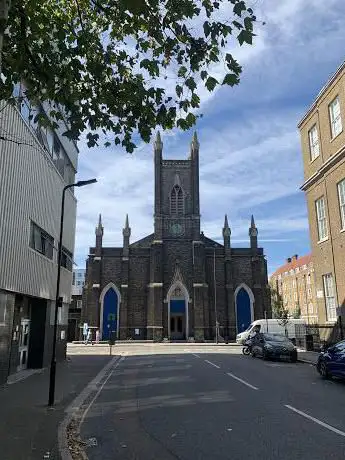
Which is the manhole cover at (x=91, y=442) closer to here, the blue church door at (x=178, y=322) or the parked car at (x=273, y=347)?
the parked car at (x=273, y=347)

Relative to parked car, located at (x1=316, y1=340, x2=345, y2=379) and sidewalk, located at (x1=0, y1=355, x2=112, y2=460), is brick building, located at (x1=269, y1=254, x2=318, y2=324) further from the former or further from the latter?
sidewalk, located at (x1=0, y1=355, x2=112, y2=460)

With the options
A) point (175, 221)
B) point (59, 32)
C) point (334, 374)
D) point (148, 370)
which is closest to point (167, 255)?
point (175, 221)

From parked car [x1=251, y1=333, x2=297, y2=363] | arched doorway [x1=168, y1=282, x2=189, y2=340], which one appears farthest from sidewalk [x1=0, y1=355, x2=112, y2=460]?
arched doorway [x1=168, y1=282, x2=189, y2=340]

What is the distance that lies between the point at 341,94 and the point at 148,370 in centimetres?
1624

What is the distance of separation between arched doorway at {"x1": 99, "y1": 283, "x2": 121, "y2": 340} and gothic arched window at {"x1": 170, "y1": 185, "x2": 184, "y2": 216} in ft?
37.3

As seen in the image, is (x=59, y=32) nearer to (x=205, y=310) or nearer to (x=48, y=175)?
(x=48, y=175)

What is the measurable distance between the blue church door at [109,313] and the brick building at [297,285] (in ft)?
135

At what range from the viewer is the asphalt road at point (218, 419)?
23.3ft

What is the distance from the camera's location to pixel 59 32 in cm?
762

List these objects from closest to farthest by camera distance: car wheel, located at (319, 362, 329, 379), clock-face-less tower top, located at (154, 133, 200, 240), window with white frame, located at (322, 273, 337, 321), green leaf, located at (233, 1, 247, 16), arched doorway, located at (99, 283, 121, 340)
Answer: green leaf, located at (233, 1, 247, 16), car wheel, located at (319, 362, 329, 379), window with white frame, located at (322, 273, 337, 321), arched doorway, located at (99, 283, 121, 340), clock-face-less tower top, located at (154, 133, 200, 240)

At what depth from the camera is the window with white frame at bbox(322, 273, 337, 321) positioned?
83.4 feet

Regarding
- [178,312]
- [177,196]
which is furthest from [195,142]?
[178,312]

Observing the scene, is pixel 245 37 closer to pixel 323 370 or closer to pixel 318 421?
pixel 318 421

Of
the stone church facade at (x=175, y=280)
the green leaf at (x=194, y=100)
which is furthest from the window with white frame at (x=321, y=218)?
the stone church facade at (x=175, y=280)
